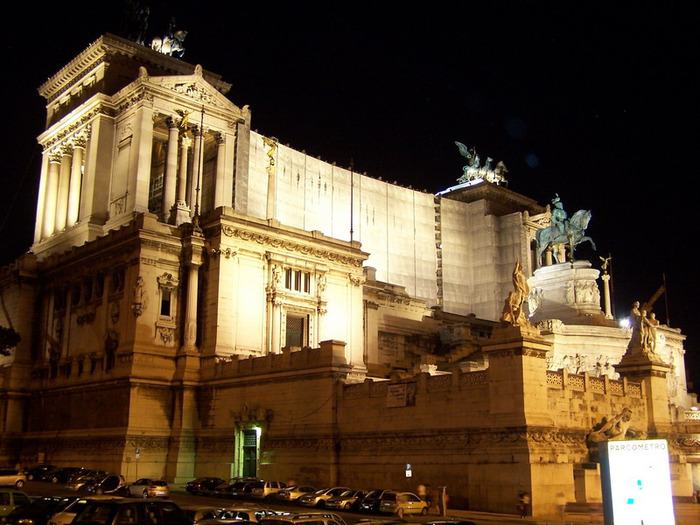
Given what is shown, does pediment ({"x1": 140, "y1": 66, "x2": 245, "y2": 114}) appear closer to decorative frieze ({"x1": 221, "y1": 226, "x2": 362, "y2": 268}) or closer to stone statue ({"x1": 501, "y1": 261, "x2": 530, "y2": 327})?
decorative frieze ({"x1": 221, "y1": 226, "x2": 362, "y2": 268})

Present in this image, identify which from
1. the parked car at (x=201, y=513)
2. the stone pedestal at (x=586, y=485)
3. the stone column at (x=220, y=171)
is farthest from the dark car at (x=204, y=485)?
the stone column at (x=220, y=171)

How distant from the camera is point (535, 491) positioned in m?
35.1

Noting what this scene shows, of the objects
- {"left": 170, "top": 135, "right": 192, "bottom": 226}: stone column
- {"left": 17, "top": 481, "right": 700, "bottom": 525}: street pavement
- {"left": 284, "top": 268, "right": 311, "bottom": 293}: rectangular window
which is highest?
{"left": 170, "top": 135, "right": 192, "bottom": 226}: stone column

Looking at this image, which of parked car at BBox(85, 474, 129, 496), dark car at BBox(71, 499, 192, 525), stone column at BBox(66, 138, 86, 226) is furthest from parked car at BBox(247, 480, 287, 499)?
stone column at BBox(66, 138, 86, 226)

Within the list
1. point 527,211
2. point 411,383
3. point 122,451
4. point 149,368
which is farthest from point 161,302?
point 527,211

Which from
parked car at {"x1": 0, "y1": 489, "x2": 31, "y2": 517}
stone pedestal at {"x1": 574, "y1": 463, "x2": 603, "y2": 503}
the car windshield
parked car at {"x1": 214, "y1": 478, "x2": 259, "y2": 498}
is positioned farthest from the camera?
parked car at {"x1": 214, "y1": 478, "x2": 259, "y2": 498}

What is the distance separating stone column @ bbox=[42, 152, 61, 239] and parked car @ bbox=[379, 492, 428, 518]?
5028 centimetres

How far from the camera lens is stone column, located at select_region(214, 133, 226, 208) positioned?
7119cm

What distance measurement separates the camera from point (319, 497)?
3859 cm

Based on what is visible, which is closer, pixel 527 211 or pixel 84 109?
pixel 84 109

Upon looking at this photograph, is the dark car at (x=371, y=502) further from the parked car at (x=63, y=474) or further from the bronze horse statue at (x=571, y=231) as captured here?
the bronze horse statue at (x=571, y=231)

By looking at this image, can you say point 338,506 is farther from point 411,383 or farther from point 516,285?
point 516,285

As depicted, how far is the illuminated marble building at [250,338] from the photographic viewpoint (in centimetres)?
3894

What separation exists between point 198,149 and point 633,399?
40.8 metres
